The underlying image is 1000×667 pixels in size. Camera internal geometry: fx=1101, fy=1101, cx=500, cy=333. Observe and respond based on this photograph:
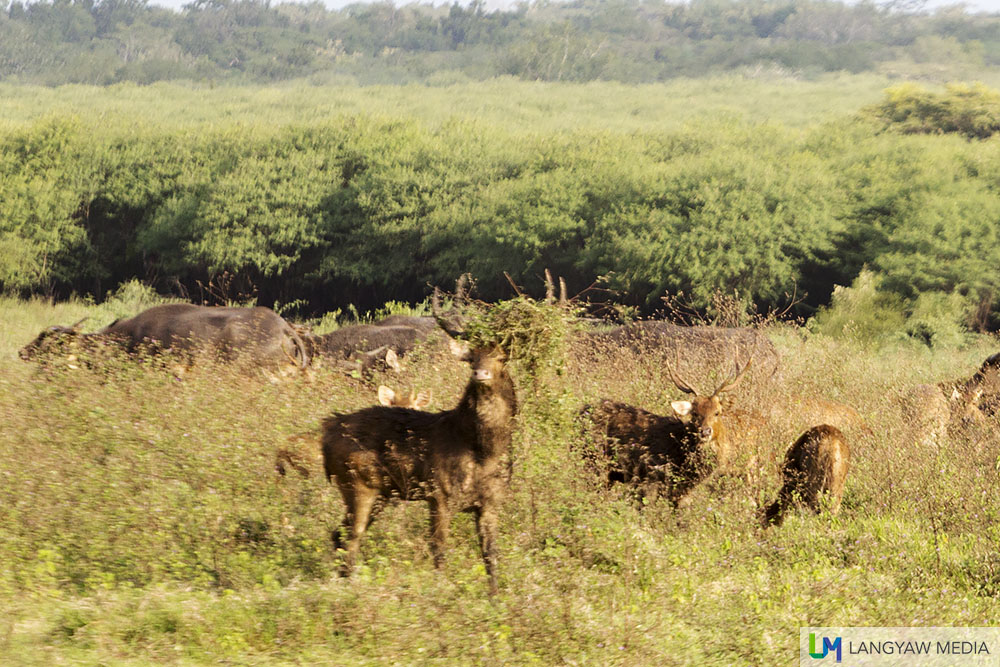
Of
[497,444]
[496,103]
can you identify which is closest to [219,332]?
[497,444]

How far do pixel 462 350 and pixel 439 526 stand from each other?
130 cm

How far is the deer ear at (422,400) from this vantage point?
11.2 m

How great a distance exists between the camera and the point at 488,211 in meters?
34.6

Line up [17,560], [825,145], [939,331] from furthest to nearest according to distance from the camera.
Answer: [825,145] → [939,331] → [17,560]

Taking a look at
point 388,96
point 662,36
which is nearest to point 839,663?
point 388,96

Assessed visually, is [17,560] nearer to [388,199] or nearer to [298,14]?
[388,199]

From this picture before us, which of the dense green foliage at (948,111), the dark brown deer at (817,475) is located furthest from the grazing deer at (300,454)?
the dense green foliage at (948,111)

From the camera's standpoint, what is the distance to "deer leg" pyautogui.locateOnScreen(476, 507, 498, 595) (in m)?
7.22

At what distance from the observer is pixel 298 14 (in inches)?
7141

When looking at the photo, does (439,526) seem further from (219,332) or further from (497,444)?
(219,332)

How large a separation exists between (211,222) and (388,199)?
585 cm

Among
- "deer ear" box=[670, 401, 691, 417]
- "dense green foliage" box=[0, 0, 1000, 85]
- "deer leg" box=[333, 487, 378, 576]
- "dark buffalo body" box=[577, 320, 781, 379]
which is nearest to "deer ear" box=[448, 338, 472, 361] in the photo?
"deer leg" box=[333, 487, 378, 576]

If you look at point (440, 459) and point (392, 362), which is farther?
point (392, 362)

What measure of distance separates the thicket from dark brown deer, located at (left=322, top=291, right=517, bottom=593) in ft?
64.4
